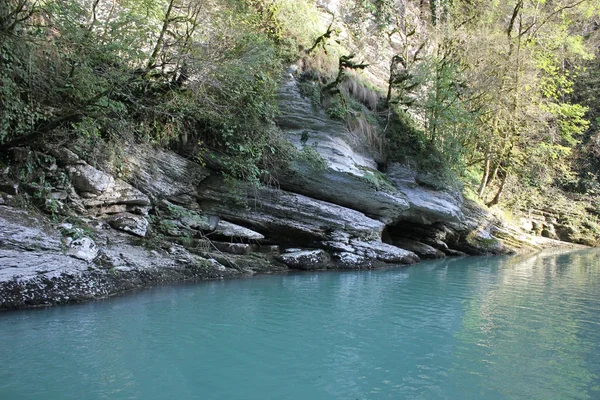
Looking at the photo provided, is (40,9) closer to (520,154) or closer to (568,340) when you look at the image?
(568,340)

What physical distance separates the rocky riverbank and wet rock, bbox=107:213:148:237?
0.09ft

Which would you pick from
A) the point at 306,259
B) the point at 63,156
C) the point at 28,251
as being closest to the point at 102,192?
the point at 63,156

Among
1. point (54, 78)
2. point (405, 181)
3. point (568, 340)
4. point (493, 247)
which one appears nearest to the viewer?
point (568, 340)

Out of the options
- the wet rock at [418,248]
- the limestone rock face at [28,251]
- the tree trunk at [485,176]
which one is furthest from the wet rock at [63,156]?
the tree trunk at [485,176]

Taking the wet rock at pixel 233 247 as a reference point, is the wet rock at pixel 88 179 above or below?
above

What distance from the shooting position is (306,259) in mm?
11727

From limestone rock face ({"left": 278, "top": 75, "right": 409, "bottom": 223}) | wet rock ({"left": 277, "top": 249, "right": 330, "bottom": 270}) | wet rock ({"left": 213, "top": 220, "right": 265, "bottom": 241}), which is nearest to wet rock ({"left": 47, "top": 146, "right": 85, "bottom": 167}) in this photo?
wet rock ({"left": 213, "top": 220, "right": 265, "bottom": 241})

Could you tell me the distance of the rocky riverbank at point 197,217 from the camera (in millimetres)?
7434

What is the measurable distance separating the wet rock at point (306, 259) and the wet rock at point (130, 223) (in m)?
3.64

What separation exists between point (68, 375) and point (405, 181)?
12891 mm

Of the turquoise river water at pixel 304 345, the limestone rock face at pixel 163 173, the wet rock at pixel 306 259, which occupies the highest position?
the limestone rock face at pixel 163 173

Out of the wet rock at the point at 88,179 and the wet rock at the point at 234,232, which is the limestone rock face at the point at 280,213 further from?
the wet rock at the point at 88,179

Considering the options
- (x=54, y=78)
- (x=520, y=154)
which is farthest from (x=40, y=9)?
(x=520, y=154)

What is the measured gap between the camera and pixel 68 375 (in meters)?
4.21
